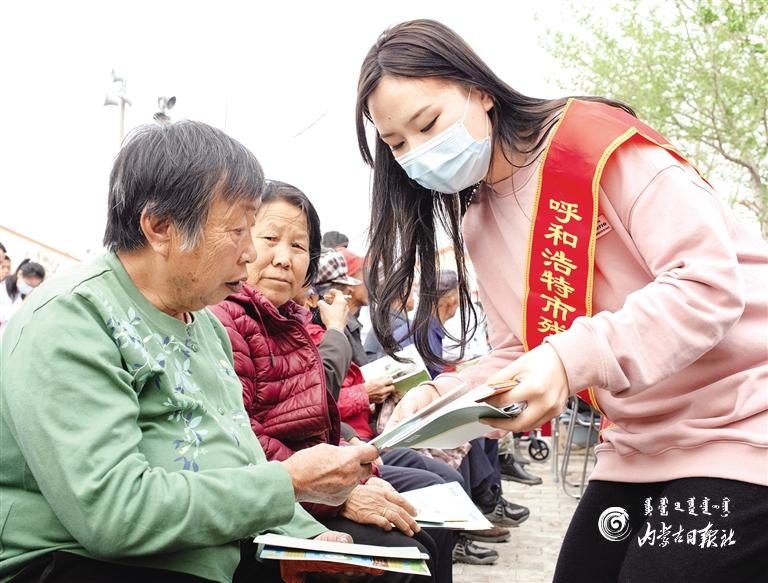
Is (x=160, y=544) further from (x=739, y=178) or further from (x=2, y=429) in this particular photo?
(x=739, y=178)

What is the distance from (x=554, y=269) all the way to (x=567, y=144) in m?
0.30

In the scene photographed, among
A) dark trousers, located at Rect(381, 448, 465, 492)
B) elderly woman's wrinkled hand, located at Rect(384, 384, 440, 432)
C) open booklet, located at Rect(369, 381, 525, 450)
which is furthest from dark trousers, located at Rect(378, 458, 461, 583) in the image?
open booklet, located at Rect(369, 381, 525, 450)

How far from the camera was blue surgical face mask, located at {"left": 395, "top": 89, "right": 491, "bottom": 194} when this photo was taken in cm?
220

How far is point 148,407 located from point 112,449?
8.1 inches

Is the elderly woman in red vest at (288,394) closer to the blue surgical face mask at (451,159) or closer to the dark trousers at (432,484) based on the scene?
the dark trousers at (432,484)

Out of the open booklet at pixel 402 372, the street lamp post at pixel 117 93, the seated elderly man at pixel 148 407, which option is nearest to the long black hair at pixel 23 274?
the street lamp post at pixel 117 93

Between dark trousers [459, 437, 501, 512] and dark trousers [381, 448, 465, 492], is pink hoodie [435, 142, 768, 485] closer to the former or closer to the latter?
dark trousers [381, 448, 465, 492]

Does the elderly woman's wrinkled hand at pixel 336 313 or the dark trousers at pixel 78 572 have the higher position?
the dark trousers at pixel 78 572

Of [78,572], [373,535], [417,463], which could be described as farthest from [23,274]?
[78,572]

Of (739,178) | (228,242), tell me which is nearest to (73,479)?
(228,242)

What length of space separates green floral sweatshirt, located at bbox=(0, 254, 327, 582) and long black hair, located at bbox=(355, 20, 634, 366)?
75 cm

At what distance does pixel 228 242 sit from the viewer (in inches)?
83.0

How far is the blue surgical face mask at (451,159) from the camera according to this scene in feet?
7.20

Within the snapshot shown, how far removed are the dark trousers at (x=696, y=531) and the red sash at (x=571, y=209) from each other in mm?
273
